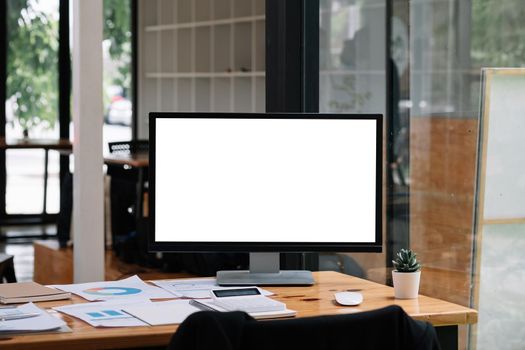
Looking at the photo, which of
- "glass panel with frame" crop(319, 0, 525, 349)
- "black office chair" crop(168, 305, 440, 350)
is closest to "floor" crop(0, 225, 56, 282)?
"glass panel with frame" crop(319, 0, 525, 349)

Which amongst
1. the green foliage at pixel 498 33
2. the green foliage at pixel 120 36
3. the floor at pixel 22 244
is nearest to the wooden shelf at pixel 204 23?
the green foliage at pixel 120 36

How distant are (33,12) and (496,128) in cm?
829

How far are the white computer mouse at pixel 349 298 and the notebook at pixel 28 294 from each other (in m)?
0.72

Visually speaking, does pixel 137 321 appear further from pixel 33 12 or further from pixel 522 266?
pixel 33 12

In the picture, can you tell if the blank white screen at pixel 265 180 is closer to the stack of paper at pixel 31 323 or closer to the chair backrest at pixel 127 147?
the stack of paper at pixel 31 323

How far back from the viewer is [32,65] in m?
10.9

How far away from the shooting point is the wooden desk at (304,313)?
2.30 m

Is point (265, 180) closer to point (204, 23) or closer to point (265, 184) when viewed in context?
point (265, 184)

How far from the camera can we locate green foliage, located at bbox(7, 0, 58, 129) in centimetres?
1084

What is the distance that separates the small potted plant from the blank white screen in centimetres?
19

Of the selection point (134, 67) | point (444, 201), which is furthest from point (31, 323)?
point (134, 67)

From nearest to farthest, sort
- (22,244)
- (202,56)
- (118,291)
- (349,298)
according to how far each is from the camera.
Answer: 1. (349,298)
2. (118,291)
3. (22,244)
4. (202,56)

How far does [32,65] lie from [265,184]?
8387mm

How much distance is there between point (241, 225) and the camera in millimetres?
2971
